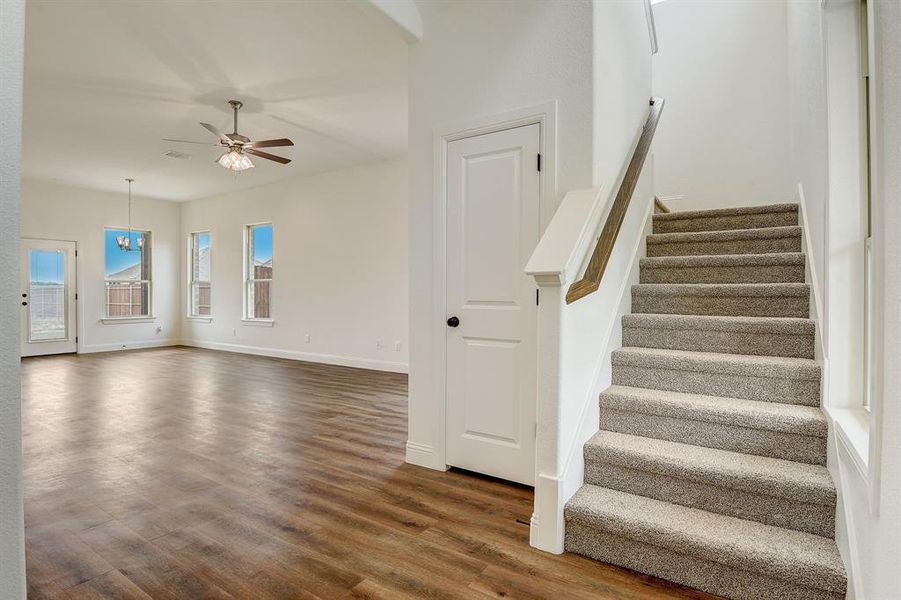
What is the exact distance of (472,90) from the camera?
2.84 metres

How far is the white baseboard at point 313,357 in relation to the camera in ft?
21.6

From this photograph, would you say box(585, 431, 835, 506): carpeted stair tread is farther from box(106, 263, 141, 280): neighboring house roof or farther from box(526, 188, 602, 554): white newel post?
box(106, 263, 141, 280): neighboring house roof

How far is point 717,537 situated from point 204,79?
4.85 meters

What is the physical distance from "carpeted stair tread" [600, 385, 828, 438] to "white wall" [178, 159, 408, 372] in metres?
4.24

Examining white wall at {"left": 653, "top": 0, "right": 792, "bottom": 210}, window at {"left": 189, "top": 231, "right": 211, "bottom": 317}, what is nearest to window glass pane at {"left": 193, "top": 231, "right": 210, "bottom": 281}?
window at {"left": 189, "top": 231, "right": 211, "bottom": 317}

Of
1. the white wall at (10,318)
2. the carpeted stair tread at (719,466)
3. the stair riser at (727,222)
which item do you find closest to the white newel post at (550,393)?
the carpeted stair tread at (719,466)

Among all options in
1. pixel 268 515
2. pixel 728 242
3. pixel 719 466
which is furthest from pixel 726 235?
pixel 268 515

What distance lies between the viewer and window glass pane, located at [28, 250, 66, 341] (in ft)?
25.8

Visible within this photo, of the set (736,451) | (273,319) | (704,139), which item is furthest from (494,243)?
(273,319)

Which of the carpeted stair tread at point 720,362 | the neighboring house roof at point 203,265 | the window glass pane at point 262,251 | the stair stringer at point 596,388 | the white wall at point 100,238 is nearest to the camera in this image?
the stair stringer at point 596,388

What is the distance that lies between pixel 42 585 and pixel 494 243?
2531mm

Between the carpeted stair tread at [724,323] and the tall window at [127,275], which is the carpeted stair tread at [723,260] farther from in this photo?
Answer: the tall window at [127,275]

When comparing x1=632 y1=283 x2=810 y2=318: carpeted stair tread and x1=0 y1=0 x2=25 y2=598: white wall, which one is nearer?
x1=0 y1=0 x2=25 y2=598: white wall

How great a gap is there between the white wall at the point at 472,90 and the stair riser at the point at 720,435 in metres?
1.10
